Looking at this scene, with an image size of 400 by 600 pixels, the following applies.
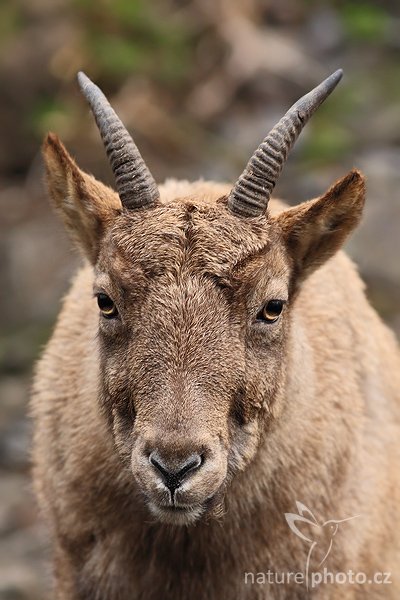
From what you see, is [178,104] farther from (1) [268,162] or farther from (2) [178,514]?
(2) [178,514]

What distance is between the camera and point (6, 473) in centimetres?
1559

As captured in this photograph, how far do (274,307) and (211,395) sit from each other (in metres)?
0.89

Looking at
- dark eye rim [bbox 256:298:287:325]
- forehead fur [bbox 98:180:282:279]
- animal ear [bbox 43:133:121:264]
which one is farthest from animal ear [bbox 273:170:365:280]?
animal ear [bbox 43:133:121:264]

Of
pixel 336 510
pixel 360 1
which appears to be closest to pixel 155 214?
pixel 336 510

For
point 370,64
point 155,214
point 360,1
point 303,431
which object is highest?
point 360,1

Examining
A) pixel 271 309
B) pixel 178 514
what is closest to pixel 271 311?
pixel 271 309

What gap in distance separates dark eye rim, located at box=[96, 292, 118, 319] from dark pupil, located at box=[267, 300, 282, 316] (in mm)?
981

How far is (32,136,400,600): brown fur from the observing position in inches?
290

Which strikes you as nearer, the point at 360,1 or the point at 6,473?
the point at 6,473

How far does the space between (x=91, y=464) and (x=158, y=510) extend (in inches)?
62.8

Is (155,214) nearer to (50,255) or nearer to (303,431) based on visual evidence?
(303,431)

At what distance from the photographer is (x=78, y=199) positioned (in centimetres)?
830

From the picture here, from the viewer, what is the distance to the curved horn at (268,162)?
7.93 meters

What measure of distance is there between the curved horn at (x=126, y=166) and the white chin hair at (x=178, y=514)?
6.71 ft
